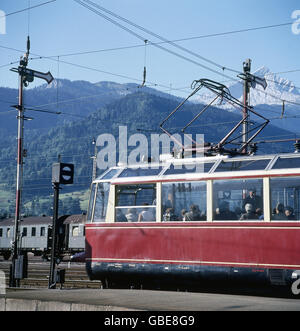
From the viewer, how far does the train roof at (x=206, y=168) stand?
12992 millimetres

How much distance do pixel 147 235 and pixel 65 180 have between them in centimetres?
266

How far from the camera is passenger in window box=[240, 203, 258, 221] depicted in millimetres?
12931

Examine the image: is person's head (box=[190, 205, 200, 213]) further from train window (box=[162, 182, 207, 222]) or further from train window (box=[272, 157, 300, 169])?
train window (box=[272, 157, 300, 169])

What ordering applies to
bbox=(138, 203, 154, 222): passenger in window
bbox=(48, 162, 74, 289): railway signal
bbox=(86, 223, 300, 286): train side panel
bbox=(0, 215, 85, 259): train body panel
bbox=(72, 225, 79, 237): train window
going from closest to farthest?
bbox=(86, 223, 300, 286): train side panel
bbox=(138, 203, 154, 222): passenger in window
bbox=(48, 162, 74, 289): railway signal
bbox=(0, 215, 85, 259): train body panel
bbox=(72, 225, 79, 237): train window

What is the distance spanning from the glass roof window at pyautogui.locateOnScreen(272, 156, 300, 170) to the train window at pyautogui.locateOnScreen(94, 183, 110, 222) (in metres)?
4.83

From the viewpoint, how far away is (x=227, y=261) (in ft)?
43.4

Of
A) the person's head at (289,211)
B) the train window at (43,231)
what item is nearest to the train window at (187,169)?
the person's head at (289,211)

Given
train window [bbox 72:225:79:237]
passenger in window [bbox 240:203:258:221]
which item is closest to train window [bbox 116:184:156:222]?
passenger in window [bbox 240:203:258:221]

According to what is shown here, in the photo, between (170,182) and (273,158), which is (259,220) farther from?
(170,182)

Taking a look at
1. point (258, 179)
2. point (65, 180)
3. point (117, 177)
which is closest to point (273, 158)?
point (258, 179)

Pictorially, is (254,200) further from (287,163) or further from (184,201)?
(184,201)

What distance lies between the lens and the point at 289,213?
40.7 ft

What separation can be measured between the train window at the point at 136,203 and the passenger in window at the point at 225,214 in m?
1.88

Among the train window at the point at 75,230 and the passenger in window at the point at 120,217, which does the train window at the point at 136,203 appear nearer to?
the passenger in window at the point at 120,217
